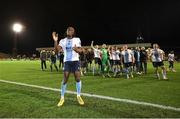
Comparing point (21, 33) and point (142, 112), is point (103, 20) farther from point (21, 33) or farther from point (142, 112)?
A: point (142, 112)

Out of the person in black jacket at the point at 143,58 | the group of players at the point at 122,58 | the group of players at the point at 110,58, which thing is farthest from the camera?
the person in black jacket at the point at 143,58

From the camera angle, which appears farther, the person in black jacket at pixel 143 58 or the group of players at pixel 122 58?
the person in black jacket at pixel 143 58

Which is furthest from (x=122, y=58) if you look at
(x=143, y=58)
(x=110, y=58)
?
(x=143, y=58)

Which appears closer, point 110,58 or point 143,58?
point 110,58

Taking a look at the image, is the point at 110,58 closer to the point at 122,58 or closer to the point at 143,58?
the point at 122,58

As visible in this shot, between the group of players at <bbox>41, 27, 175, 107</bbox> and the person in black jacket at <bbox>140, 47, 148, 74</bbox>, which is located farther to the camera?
the person in black jacket at <bbox>140, 47, 148, 74</bbox>

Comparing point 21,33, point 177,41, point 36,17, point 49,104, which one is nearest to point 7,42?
point 21,33

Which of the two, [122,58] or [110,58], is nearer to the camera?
[122,58]

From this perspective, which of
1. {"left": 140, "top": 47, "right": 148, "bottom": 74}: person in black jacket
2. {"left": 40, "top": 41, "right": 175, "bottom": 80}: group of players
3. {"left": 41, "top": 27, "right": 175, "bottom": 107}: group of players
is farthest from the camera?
{"left": 140, "top": 47, "right": 148, "bottom": 74}: person in black jacket

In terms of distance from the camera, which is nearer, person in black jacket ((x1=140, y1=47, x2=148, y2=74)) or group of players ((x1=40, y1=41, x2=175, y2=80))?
group of players ((x1=40, y1=41, x2=175, y2=80))

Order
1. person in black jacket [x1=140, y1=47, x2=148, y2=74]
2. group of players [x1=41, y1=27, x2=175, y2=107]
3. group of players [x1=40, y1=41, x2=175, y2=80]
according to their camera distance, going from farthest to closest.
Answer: person in black jacket [x1=140, y1=47, x2=148, y2=74] < group of players [x1=40, y1=41, x2=175, y2=80] < group of players [x1=41, y1=27, x2=175, y2=107]

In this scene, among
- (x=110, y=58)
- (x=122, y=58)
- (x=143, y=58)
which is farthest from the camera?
(x=143, y=58)

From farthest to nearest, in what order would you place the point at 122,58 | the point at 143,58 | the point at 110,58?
the point at 143,58 < the point at 110,58 < the point at 122,58

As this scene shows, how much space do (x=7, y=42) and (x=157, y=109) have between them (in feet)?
227
